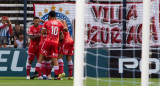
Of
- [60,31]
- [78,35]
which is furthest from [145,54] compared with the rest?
[60,31]

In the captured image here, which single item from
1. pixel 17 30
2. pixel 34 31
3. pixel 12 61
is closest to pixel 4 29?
pixel 17 30

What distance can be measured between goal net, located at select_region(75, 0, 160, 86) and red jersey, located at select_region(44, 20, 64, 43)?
1282 millimetres

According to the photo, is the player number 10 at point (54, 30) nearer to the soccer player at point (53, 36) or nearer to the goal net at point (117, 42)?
the soccer player at point (53, 36)

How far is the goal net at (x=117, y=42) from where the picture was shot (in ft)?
46.9

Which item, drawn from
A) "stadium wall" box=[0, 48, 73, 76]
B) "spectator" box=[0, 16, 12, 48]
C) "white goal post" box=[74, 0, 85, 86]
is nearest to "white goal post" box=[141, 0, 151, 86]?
"white goal post" box=[74, 0, 85, 86]

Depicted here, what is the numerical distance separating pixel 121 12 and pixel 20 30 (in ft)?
9.47

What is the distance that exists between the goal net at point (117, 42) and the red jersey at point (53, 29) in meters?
1.28

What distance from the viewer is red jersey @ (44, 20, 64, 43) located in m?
12.5

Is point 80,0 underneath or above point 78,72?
above

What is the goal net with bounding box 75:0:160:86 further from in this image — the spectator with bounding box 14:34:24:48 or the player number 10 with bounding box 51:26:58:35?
the spectator with bounding box 14:34:24:48

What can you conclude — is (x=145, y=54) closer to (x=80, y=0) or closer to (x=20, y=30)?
(x=80, y=0)

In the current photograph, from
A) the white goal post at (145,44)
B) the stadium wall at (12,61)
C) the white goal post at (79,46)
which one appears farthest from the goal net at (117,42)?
the white goal post at (79,46)

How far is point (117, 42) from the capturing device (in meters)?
15.1

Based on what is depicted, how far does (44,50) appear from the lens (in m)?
12.8
